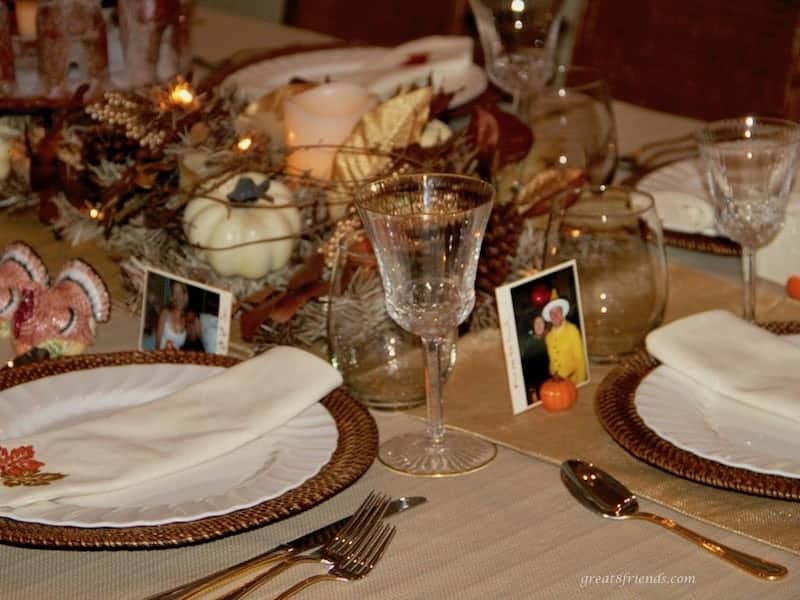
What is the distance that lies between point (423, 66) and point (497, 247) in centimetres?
57

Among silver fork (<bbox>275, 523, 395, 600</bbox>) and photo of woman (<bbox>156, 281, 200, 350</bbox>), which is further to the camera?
photo of woman (<bbox>156, 281, 200, 350</bbox>)

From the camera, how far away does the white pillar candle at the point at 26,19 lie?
1572 mm

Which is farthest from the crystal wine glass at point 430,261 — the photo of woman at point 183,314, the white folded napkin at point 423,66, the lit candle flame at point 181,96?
the white folded napkin at point 423,66

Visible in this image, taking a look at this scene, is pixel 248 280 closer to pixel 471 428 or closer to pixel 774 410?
pixel 471 428

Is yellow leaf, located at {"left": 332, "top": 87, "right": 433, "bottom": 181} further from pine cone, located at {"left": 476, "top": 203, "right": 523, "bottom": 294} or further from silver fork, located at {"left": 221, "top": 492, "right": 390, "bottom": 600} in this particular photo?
silver fork, located at {"left": 221, "top": 492, "right": 390, "bottom": 600}

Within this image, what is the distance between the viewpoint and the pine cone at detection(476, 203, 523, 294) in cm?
121

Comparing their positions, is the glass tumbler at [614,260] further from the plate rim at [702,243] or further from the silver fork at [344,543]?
the silver fork at [344,543]

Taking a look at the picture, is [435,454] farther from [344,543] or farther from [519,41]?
[519,41]

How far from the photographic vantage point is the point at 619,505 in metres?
0.90

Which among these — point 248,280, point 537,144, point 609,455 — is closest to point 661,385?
point 609,455

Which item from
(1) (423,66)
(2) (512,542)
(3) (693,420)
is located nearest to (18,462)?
(2) (512,542)

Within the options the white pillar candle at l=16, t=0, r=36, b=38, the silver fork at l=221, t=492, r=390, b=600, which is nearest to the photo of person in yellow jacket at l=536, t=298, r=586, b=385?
the silver fork at l=221, t=492, r=390, b=600

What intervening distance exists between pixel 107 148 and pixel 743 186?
67cm

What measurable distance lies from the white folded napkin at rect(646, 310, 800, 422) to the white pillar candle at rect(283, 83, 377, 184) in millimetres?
430
